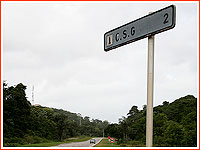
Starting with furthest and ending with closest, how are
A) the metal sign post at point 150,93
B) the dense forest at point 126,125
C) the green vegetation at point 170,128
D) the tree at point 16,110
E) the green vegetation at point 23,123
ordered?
the tree at point 16,110 → the green vegetation at point 23,123 → the dense forest at point 126,125 → the green vegetation at point 170,128 → the metal sign post at point 150,93

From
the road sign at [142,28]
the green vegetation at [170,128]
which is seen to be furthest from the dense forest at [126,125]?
the road sign at [142,28]

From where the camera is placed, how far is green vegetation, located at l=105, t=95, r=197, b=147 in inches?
914

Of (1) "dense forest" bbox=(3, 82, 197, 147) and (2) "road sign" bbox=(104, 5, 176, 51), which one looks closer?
(2) "road sign" bbox=(104, 5, 176, 51)

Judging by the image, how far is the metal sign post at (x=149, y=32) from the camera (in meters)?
2.16

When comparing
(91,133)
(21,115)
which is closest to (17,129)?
(21,115)

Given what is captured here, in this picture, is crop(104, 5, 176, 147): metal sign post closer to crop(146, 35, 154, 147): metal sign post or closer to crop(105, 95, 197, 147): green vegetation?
crop(146, 35, 154, 147): metal sign post

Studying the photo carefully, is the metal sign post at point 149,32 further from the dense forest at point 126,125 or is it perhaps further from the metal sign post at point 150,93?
the dense forest at point 126,125

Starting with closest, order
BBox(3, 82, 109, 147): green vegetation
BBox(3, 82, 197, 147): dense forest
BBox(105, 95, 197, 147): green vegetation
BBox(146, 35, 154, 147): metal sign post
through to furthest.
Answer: BBox(146, 35, 154, 147): metal sign post
BBox(105, 95, 197, 147): green vegetation
BBox(3, 82, 197, 147): dense forest
BBox(3, 82, 109, 147): green vegetation

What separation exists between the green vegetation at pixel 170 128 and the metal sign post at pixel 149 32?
19761 millimetres

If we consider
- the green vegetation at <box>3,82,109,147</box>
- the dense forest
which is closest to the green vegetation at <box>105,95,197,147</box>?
the dense forest

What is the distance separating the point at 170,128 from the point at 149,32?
23.8 meters

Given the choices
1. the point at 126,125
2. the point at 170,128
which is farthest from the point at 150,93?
the point at 126,125

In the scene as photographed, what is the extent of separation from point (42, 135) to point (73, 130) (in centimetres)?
1331

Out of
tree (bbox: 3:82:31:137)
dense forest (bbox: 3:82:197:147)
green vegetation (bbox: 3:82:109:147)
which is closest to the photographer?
dense forest (bbox: 3:82:197:147)
